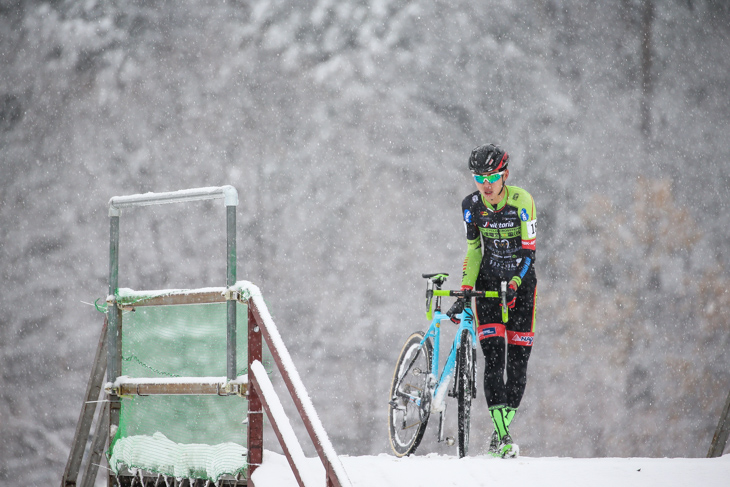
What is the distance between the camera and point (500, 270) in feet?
16.6

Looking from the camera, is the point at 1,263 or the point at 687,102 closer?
the point at 687,102

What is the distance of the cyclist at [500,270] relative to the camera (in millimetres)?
4785

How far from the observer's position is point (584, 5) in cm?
1298

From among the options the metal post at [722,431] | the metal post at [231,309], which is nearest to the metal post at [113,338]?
the metal post at [231,309]

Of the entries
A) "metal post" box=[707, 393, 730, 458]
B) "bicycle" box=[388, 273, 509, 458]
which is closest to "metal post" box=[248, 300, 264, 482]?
"bicycle" box=[388, 273, 509, 458]

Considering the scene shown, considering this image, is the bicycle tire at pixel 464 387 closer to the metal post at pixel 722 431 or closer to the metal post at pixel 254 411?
the metal post at pixel 254 411

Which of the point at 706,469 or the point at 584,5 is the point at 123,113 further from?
the point at 706,469

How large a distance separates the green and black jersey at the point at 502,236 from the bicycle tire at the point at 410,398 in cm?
78

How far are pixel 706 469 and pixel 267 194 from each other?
1062 cm

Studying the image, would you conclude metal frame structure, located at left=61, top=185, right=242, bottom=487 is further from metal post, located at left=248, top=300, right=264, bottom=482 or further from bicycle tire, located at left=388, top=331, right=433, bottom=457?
bicycle tire, located at left=388, top=331, right=433, bottom=457

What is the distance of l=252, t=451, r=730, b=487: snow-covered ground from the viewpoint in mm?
3531

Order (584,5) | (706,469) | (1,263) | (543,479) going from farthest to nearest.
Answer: (1,263), (584,5), (706,469), (543,479)

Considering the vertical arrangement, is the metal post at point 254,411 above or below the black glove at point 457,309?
below

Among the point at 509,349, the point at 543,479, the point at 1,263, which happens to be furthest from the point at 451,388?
the point at 1,263
